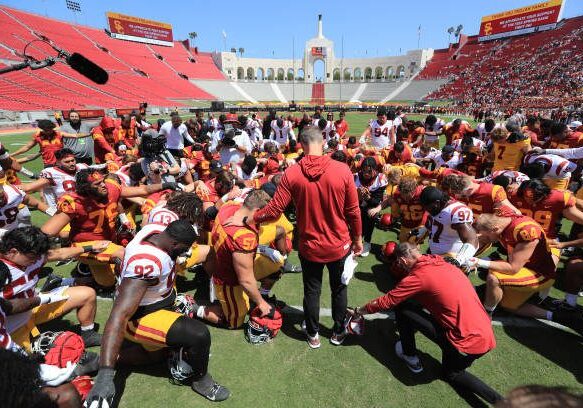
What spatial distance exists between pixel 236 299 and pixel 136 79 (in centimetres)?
5515

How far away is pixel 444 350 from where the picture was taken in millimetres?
2992

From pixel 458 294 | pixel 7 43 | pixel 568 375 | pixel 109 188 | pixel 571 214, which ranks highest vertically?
pixel 7 43

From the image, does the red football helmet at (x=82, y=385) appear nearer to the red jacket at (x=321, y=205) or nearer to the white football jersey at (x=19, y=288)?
the white football jersey at (x=19, y=288)

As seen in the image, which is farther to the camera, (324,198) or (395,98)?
(395,98)

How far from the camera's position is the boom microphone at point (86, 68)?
3.01m

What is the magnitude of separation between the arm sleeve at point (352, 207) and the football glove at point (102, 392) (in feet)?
7.90

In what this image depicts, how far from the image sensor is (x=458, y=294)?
2834 mm

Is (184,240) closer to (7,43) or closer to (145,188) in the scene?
(145,188)

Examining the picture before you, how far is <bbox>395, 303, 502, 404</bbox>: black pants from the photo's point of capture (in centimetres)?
284

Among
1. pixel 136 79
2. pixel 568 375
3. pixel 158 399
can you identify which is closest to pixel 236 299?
pixel 158 399

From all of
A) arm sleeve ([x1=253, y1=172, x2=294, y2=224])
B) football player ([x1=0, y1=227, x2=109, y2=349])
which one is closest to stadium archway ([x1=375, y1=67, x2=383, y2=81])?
arm sleeve ([x1=253, y1=172, x2=294, y2=224])

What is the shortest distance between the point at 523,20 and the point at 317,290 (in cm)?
7866

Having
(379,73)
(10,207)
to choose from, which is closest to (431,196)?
(10,207)

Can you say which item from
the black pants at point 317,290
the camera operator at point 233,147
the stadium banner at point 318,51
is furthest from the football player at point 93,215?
the stadium banner at point 318,51
